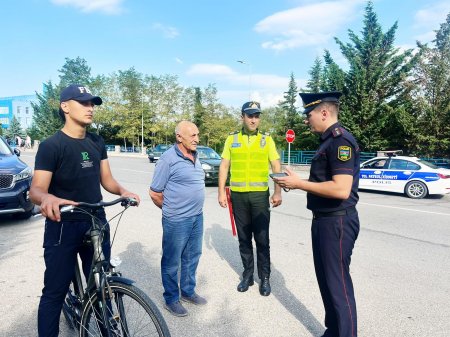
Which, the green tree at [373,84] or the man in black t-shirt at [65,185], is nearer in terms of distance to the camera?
the man in black t-shirt at [65,185]

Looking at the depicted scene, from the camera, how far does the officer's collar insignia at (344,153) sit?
7.85 feet

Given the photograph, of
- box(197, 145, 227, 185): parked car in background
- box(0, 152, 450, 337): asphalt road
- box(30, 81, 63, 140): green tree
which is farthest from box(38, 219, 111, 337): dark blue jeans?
box(30, 81, 63, 140): green tree

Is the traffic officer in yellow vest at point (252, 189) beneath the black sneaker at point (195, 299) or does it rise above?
above

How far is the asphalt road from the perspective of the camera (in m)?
3.19

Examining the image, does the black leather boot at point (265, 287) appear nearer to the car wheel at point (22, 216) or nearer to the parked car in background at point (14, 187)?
the parked car in background at point (14, 187)

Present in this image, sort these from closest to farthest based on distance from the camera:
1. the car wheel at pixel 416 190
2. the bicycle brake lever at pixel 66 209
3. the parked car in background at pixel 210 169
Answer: the bicycle brake lever at pixel 66 209 < the car wheel at pixel 416 190 < the parked car in background at pixel 210 169

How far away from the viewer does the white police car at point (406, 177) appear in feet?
36.5

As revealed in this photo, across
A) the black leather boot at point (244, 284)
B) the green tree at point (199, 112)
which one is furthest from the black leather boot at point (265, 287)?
the green tree at point (199, 112)

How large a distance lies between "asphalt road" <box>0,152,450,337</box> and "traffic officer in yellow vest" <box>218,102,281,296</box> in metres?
0.34

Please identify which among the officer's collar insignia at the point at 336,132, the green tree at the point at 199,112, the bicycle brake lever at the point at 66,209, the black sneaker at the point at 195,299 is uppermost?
the green tree at the point at 199,112

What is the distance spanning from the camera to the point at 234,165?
13.3ft

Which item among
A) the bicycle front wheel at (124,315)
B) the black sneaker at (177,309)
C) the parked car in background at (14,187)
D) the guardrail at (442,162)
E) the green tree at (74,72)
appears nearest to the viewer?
the bicycle front wheel at (124,315)

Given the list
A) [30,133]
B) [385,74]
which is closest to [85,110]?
[385,74]

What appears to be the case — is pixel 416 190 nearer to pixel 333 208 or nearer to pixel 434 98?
pixel 333 208
